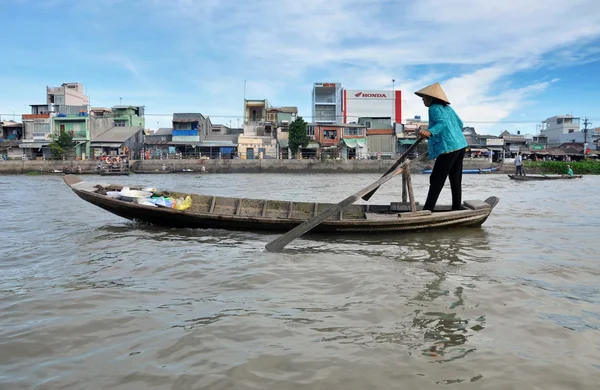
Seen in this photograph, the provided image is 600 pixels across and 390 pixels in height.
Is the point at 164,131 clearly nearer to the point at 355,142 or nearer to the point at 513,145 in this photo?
the point at 355,142

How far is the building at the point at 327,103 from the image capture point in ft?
178

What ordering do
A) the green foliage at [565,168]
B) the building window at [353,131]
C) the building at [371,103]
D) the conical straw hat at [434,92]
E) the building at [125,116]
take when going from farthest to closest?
1. the building at [371,103]
2. the building at [125,116]
3. the building window at [353,131]
4. the green foliage at [565,168]
5. the conical straw hat at [434,92]

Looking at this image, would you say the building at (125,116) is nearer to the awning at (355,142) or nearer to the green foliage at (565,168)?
the awning at (355,142)

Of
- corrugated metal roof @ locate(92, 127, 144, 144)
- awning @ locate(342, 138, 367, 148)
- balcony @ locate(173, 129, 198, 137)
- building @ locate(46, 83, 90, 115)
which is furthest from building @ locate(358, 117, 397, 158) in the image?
building @ locate(46, 83, 90, 115)

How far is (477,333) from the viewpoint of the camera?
3.10m

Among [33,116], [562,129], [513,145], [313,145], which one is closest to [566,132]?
[562,129]

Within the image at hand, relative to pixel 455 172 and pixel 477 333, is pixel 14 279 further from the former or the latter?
pixel 455 172

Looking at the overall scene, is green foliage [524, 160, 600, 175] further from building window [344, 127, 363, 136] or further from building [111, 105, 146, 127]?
building [111, 105, 146, 127]

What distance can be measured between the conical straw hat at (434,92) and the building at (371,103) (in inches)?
1922

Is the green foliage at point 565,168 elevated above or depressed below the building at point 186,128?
below

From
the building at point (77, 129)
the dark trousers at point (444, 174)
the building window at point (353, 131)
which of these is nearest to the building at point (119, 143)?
the building at point (77, 129)

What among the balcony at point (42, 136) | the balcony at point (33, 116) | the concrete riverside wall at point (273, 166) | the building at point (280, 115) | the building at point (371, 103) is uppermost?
the building at point (371, 103)

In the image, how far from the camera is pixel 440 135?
675cm

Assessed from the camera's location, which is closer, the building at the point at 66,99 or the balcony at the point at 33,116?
the balcony at the point at 33,116
